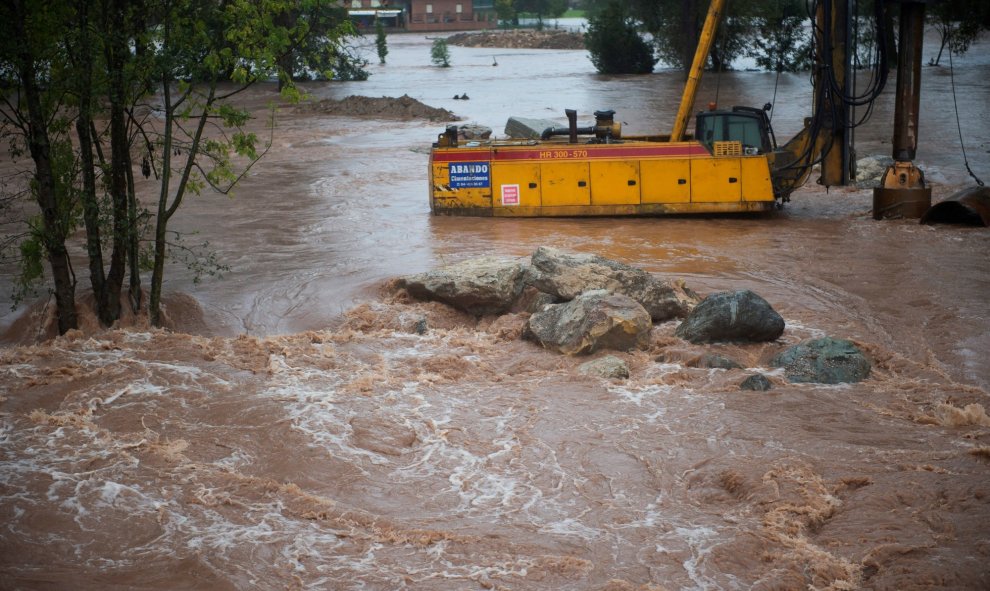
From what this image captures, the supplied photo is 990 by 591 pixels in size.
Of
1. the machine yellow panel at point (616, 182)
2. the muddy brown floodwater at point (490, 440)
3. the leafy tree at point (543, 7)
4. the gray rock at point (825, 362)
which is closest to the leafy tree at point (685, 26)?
the machine yellow panel at point (616, 182)

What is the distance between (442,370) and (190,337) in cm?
345

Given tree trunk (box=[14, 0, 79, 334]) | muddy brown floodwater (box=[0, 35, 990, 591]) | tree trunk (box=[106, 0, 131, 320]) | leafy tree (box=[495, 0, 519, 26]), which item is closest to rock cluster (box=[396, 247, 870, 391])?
muddy brown floodwater (box=[0, 35, 990, 591])

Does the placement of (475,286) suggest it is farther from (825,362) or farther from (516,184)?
(516,184)

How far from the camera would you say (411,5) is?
315 feet

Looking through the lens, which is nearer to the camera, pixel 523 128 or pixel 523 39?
pixel 523 128

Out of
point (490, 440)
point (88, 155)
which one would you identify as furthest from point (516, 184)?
point (490, 440)

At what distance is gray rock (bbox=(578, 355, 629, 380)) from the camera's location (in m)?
11.4

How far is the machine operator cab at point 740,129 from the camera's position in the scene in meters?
18.1

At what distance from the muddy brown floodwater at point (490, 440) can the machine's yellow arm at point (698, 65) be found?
2583 mm

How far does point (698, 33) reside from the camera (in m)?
45.7

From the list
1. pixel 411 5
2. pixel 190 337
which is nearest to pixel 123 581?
pixel 190 337

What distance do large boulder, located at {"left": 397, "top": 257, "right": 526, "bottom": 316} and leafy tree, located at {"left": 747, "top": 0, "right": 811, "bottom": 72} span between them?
32632 millimetres

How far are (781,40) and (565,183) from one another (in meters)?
29.9

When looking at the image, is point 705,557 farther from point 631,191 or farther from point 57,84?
point 631,191
